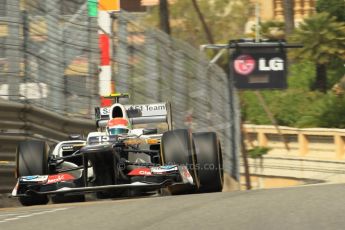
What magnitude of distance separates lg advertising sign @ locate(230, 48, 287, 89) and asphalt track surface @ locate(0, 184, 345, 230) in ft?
80.4

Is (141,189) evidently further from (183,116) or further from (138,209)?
(183,116)

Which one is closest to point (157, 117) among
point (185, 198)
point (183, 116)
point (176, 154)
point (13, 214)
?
point (176, 154)

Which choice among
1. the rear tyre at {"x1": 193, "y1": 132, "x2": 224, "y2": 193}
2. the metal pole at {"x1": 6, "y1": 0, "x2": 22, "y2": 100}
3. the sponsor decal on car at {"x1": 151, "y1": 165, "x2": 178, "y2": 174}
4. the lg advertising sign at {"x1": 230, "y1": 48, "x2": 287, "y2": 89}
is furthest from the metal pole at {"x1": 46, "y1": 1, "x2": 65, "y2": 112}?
the lg advertising sign at {"x1": 230, "y1": 48, "x2": 287, "y2": 89}

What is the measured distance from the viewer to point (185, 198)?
11.3 metres

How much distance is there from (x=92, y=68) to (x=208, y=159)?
485 centimetres

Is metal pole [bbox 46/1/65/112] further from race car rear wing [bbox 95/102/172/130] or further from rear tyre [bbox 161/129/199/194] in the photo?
rear tyre [bbox 161/129/199/194]

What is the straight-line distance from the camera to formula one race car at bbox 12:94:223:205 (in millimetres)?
12242

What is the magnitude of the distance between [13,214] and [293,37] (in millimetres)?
28976

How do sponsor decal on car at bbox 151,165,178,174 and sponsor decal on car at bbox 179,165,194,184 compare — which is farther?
sponsor decal on car at bbox 179,165,194,184

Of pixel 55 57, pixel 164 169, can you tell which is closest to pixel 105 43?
pixel 55 57

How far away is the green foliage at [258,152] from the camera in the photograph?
35.9m

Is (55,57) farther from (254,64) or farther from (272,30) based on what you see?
(272,30)

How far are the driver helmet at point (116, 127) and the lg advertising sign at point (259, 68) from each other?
21880 mm

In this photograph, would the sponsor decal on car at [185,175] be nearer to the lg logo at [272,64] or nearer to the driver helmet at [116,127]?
the driver helmet at [116,127]
